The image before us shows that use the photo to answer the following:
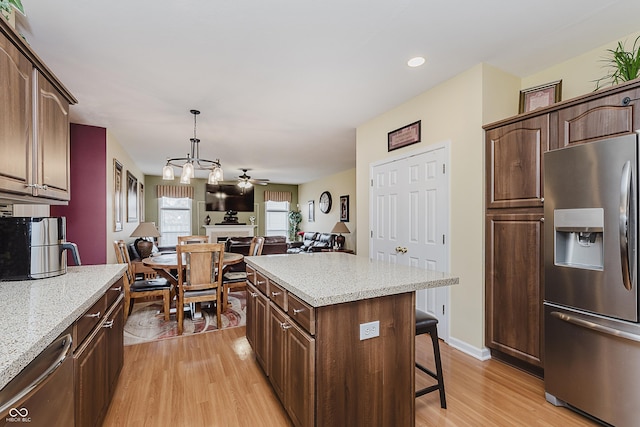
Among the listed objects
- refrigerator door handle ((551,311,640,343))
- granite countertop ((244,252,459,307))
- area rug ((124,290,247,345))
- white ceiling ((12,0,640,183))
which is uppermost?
white ceiling ((12,0,640,183))

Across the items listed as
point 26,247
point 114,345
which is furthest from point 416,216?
point 26,247

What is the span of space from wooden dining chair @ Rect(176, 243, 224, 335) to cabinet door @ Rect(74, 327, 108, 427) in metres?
1.52

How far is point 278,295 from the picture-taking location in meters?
1.88

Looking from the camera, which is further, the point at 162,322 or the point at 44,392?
the point at 162,322

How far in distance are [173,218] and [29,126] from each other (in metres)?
8.12

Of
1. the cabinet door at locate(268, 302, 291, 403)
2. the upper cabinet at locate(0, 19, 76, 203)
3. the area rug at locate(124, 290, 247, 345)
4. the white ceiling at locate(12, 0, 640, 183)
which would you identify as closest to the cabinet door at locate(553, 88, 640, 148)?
the white ceiling at locate(12, 0, 640, 183)

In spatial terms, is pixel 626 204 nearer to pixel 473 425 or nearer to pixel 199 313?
pixel 473 425

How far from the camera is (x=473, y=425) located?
183 cm

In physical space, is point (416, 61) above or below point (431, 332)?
above

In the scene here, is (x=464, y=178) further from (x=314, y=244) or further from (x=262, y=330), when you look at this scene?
(x=314, y=244)

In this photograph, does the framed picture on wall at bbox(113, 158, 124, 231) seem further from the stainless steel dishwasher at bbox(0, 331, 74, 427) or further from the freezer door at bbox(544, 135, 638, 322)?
the freezer door at bbox(544, 135, 638, 322)

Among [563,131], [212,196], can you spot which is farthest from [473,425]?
[212,196]

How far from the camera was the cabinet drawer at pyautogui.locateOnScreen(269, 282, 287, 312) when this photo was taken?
1.77 m

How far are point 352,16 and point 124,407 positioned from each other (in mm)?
3035
